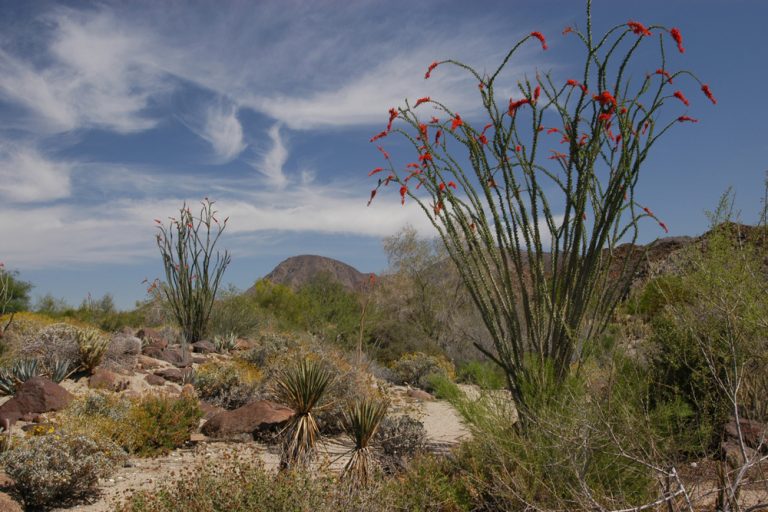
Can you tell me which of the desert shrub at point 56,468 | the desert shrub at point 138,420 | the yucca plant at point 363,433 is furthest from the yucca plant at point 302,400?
the desert shrub at point 56,468

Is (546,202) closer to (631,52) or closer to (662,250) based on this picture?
(631,52)

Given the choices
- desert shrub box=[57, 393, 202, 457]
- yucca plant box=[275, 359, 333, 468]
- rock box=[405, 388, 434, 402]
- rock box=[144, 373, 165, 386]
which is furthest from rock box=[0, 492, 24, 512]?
rock box=[405, 388, 434, 402]

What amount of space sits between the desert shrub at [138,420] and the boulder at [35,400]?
0.31 m

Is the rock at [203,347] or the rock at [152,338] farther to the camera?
the rock at [203,347]

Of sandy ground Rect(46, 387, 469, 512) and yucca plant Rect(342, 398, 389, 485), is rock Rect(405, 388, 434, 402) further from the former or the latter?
yucca plant Rect(342, 398, 389, 485)

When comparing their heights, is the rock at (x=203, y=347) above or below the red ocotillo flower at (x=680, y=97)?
below

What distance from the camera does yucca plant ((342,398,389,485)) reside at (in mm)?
6676

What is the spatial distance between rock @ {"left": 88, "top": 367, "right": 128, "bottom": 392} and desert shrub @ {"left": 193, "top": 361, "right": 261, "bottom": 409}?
1326 mm

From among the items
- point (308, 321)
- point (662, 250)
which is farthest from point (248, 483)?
point (662, 250)

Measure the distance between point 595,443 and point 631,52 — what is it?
13.5ft

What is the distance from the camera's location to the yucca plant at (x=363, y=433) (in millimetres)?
6676

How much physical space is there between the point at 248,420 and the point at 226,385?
2503 millimetres

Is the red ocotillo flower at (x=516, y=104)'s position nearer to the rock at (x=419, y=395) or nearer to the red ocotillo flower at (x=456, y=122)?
the red ocotillo flower at (x=456, y=122)

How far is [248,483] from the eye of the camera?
538cm
